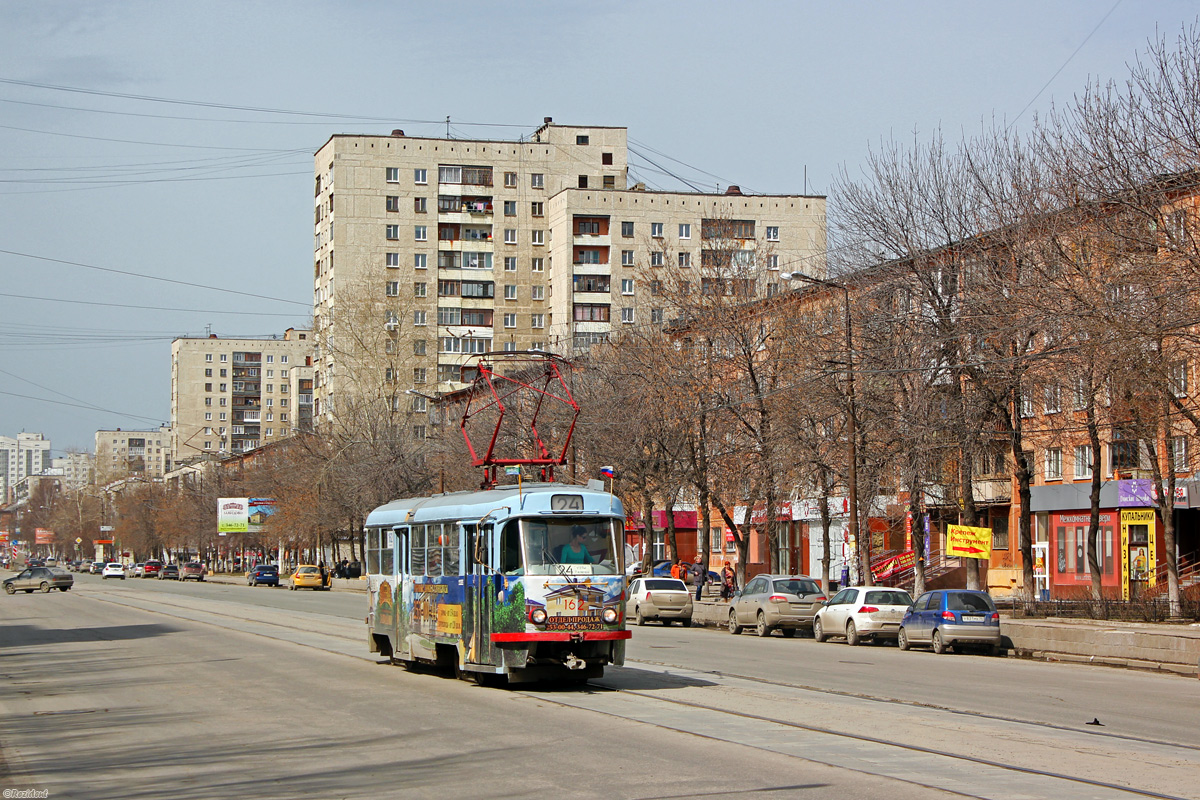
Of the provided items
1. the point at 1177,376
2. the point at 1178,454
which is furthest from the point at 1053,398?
the point at 1178,454

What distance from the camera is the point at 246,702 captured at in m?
16.6

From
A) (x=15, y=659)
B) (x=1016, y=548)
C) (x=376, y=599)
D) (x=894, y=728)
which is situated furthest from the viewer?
(x=1016, y=548)

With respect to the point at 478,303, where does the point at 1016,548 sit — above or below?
below

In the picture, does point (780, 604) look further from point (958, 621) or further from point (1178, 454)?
point (1178, 454)

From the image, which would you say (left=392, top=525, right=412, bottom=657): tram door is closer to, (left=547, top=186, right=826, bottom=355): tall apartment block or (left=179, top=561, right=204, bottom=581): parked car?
(left=547, top=186, right=826, bottom=355): tall apartment block

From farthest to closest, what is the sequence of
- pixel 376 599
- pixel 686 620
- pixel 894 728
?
pixel 686 620, pixel 376 599, pixel 894 728

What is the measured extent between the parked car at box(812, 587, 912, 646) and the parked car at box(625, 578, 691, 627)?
25.8ft

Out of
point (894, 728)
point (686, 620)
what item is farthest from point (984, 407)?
point (894, 728)

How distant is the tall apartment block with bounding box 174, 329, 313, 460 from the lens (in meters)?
187

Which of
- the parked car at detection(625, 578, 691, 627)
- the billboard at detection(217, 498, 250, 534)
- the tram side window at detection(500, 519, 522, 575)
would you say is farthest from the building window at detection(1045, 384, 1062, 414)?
the billboard at detection(217, 498, 250, 534)

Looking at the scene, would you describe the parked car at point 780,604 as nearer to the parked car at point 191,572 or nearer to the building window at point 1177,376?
the building window at point 1177,376

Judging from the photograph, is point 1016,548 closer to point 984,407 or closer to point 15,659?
point 984,407

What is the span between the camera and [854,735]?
42.2ft

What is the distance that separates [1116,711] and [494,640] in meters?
8.22
